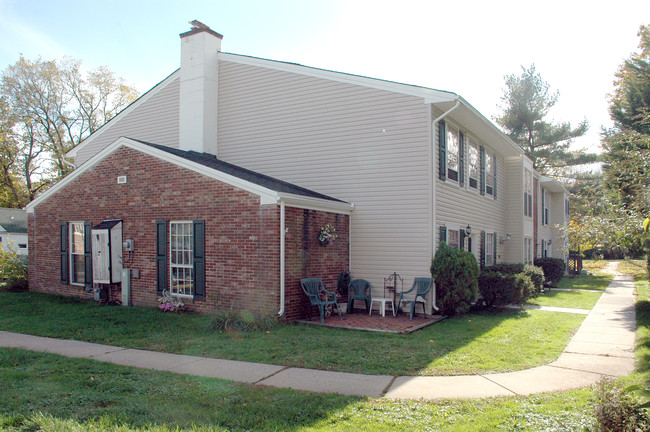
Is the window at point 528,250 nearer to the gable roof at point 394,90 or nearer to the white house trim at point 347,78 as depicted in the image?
the gable roof at point 394,90

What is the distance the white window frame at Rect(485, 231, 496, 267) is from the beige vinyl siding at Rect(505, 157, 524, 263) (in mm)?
1988

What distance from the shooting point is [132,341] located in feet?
27.4

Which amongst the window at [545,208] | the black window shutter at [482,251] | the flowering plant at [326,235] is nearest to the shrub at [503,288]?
the black window shutter at [482,251]

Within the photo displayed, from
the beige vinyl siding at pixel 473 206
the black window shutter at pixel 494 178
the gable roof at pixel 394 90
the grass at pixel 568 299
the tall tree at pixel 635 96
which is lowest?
the grass at pixel 568 299

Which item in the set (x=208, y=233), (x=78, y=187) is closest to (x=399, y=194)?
(x=208, y=233)

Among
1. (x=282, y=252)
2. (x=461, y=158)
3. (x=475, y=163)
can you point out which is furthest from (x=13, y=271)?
(x=475, y=163)

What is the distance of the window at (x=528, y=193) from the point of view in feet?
65.1

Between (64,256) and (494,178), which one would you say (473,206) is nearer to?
(494,178)

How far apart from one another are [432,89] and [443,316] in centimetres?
512

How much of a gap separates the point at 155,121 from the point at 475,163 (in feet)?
33.1

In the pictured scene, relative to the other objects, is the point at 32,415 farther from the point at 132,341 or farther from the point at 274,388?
the point at 132,341

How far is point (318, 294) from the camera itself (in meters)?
10.7

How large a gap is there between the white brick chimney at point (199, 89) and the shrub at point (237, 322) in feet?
20.6

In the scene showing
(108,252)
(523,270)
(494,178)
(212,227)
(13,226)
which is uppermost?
(494,178)
